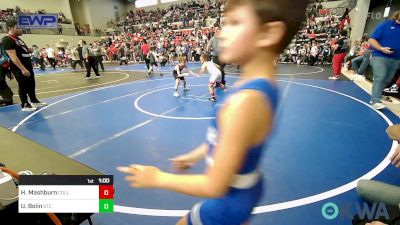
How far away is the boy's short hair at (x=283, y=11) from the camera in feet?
2.58

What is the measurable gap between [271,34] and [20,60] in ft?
22.7

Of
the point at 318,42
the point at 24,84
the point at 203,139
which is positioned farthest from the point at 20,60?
the point at 318,42

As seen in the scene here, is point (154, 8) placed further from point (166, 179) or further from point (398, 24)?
point (166, 179)

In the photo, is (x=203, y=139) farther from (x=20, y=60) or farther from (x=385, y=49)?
(x=20, y=60)

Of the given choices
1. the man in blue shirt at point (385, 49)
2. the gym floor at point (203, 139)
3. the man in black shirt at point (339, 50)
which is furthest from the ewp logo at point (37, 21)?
the man in blue shirt at point (385, 49)

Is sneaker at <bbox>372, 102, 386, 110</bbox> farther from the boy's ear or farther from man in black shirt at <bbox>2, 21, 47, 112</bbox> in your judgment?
man in black shirt at <bbox>2, 21, 47, 112</bbox>

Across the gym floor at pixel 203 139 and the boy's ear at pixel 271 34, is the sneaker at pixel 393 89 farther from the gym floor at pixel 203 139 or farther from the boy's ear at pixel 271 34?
the boy's ear at pixel 271 34

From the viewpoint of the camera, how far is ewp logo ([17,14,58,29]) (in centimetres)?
2432

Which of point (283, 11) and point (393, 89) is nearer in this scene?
point (283, 11)

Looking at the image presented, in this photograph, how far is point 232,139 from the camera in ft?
2.48

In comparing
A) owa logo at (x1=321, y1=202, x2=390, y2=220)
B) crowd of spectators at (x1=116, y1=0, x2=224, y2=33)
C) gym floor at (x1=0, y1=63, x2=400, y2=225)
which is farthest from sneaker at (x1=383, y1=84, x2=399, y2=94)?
crowd of spectators at (x1=116, y1=0, x2=224, y2=33)

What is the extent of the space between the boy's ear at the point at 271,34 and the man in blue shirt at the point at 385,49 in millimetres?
5491

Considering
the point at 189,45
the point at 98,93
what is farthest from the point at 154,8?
the point at 98,93

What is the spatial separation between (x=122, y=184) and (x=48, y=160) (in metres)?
1.29
